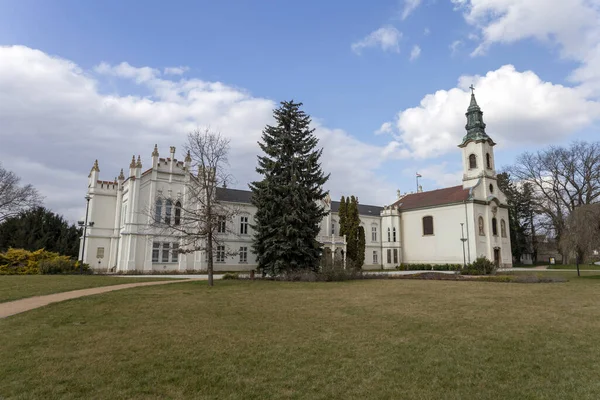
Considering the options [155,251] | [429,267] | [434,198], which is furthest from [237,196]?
[434,198]

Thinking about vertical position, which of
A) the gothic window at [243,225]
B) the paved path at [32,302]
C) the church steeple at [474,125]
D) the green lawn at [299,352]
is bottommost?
the green lawn at [299,352]

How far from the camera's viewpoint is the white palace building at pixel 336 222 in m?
32.7

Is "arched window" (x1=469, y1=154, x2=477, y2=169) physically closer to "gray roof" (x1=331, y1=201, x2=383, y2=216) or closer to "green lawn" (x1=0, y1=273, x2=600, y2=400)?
"gray roof" (x1=331, y1=201, x2=383, y2=216)

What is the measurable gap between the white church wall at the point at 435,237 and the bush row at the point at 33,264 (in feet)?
120

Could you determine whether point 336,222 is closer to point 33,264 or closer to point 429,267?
point 429,267

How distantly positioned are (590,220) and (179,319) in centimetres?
2481

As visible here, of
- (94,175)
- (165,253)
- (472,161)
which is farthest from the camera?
(472,161)

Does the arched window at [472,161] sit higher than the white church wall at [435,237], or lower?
higher

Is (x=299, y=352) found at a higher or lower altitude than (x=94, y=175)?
lower

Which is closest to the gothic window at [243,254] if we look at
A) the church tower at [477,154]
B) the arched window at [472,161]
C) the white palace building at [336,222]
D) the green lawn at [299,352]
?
the white palace building at [336,222]

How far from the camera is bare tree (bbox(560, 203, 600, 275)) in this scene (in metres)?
22.4

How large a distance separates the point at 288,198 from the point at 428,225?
28.3 metres

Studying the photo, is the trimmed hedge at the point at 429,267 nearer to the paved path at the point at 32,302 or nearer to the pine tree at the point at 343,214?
Answer: the pine tree at the point at 343,214

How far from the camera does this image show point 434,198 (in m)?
47.8
